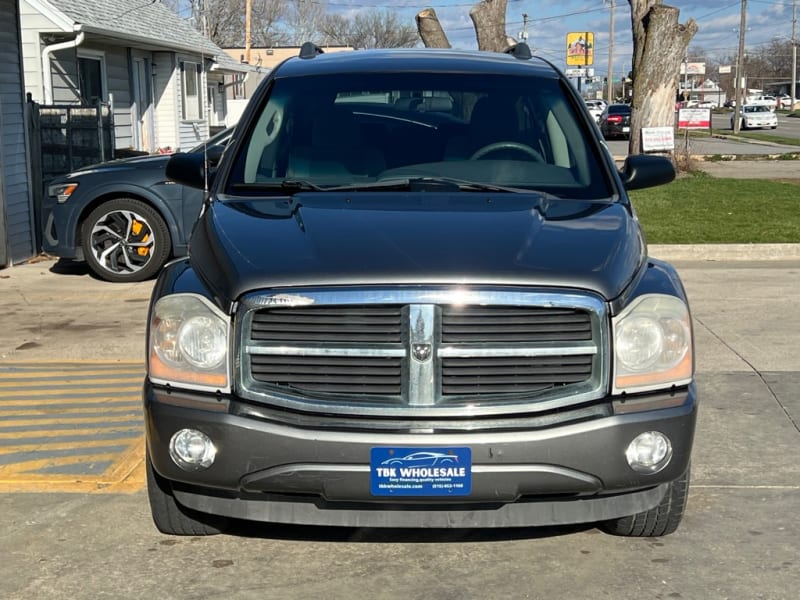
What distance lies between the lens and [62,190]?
10.9m

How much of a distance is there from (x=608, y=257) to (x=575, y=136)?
1459mm

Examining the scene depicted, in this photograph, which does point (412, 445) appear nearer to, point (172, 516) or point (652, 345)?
point (652, 345)

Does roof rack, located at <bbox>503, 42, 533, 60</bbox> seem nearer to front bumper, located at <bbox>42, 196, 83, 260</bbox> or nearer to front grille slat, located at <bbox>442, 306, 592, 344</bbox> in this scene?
front grille slat, located at <bbox>442, 306, 592, 344</bbox>

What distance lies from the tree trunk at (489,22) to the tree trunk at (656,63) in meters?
4.50

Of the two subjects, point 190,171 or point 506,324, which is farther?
point 190,171

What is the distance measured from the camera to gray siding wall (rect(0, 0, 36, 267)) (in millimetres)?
11828

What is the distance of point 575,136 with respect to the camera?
5.29 metres

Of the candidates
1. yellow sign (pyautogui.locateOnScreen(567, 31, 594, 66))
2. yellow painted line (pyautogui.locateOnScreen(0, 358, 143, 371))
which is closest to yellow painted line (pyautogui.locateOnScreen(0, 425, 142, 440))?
yellow painted line (pyautogui.locateOnScreen(0, 358, 143, 371))

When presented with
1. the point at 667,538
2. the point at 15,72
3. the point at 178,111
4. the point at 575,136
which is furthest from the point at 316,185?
the point at 178,111

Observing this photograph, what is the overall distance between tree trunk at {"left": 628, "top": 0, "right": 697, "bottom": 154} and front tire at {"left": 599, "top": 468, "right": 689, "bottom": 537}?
713 inches

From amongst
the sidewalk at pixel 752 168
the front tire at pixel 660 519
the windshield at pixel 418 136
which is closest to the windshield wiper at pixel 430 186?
the windshield at pixel 418 136

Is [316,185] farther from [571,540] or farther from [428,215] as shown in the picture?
[571,540]

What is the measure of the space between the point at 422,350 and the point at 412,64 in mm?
2370

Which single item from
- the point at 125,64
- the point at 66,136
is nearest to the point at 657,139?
the point at 125,64
